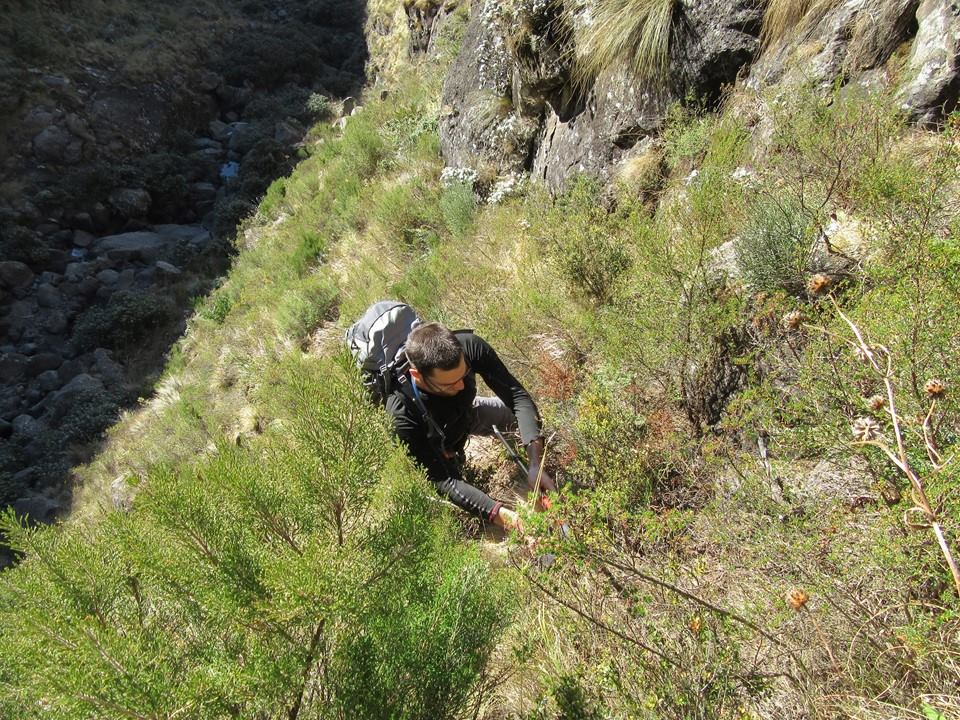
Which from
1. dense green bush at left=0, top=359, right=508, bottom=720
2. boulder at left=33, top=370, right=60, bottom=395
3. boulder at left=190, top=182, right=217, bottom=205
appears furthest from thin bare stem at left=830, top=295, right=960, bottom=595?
boulder at left=190, top=182, right=217, bottom=205

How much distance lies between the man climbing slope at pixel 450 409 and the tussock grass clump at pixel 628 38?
10.3 ft

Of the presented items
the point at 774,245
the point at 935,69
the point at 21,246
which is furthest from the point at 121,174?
the point at 935,69

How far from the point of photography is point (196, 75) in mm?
16828

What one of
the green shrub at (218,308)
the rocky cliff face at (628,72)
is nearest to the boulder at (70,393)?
the green shrub at (218,308)

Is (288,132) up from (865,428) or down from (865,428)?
down

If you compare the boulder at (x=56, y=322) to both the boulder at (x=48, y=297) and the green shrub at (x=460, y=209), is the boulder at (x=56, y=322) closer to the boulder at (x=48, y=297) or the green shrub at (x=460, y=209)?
the boulder at (x=48, y=297)

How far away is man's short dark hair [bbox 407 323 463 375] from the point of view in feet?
9.32

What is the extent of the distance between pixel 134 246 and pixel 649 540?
45.0 feet

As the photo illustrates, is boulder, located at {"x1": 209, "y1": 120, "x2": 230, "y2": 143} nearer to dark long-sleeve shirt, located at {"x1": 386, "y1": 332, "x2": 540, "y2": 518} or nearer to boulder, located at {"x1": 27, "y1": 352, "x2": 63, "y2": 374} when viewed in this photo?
boulder, located at {"x1": 27, "y1": 352, "x2": 63, "y2": 374}

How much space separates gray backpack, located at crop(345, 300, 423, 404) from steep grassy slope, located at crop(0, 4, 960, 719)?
74 cm

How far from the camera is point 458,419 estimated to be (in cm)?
315

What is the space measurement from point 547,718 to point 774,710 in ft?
2.15

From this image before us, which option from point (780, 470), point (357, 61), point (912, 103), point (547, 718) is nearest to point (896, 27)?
point (912, 103)

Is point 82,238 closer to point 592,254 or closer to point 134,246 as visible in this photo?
point 134,246
